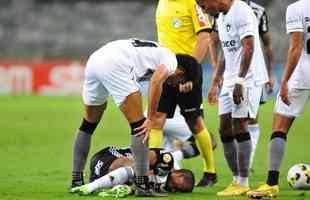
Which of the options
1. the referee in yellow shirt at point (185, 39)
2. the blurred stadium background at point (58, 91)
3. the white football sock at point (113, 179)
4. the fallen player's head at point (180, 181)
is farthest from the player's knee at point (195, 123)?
the white football sock at point (113, 179)

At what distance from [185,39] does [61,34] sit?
95.5ft

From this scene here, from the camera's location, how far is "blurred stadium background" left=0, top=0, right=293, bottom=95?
35.8 meters

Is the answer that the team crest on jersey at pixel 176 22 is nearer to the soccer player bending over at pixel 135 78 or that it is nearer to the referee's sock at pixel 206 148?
the referee's sock at pixel 206 148

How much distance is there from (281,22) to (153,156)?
26.5 meters

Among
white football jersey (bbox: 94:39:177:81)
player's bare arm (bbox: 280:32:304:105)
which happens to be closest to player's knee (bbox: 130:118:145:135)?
white football jersey (bbox: 94:39:177:81)

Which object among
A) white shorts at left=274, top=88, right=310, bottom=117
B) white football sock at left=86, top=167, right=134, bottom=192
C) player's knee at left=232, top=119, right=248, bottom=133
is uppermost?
white shorts at left=274, top=88, right=310, bottom=117

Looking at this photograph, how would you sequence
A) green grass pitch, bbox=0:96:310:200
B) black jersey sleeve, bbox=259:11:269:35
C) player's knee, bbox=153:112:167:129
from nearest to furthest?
green grass pitch, bbox=0:96:310:200 < player's knee, bbox=153:112:167:129 < black jersey sleeve, bbox=259:11:269:35

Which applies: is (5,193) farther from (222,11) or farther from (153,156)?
(222,11)

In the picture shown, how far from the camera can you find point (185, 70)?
440 inches

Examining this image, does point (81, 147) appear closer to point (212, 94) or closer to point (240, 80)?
point (240, 80)

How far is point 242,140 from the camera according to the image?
1115cm

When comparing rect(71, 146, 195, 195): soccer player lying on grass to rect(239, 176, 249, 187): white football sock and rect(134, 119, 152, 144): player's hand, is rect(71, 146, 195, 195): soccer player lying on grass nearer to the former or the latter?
rect(239, 176, 249, 187): white football sock

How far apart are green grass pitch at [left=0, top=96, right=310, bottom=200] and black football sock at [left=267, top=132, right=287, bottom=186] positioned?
0.22m

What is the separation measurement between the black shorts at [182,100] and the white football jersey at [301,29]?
73.3 inches
